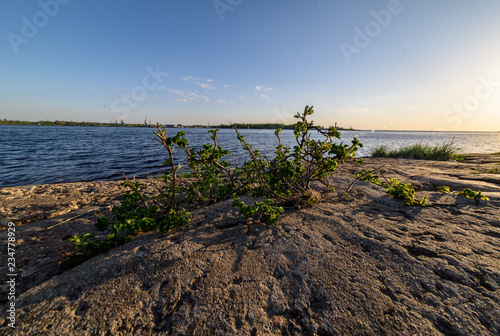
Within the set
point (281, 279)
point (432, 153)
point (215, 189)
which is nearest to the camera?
point (281, 279)

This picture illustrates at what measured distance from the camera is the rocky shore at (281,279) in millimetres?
1360

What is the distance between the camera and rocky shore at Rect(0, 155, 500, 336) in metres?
1.36

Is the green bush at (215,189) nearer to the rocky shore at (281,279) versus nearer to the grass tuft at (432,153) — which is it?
the rocky shore at (281,279)

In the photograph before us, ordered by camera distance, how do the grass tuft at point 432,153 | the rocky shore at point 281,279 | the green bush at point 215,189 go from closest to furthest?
the rocky shore at point 281,279
the green bush at point 215,189
the grass tuft at point 432,153

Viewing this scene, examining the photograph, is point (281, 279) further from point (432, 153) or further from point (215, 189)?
point (432, 153)

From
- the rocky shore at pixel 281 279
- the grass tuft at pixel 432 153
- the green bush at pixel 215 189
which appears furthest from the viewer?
the grass tuft at pixel 432 153

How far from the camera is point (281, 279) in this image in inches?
67.6

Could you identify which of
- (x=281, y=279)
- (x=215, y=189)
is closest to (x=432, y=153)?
(x=215, y=189)

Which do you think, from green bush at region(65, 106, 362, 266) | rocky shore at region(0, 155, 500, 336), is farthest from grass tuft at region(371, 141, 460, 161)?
green bush at region(65, 106, 362, 266)

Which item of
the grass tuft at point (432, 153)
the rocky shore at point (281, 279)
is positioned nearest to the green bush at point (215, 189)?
the rocky shore at point (281, 279)

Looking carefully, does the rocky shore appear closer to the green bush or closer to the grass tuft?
the green bush

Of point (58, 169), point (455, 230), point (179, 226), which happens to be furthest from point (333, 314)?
point (58, 169)

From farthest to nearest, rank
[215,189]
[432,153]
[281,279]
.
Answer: [432,153]
[215,189]
[281,279]

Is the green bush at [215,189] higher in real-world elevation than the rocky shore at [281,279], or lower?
higher
